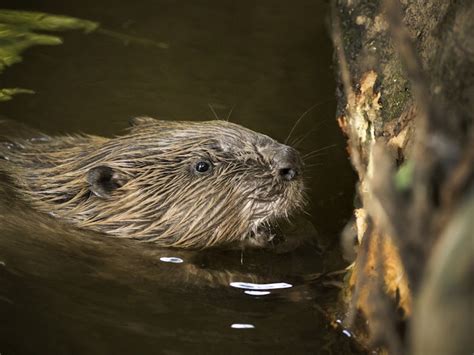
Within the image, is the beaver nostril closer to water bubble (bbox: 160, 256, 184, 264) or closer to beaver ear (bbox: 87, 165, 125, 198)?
water bubble (bbox: 160, 256, 184, 264)

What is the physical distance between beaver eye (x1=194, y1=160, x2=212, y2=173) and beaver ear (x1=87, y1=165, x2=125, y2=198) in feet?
1.26

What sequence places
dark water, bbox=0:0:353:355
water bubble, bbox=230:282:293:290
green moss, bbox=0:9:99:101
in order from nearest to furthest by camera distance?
1. dark water, bbox=0:0:353:355
2. water bubble, bbox=230:282:293:290
3. green moss, bbox=0:9:99:101

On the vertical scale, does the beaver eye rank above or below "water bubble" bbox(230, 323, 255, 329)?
above

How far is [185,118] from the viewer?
5613 millimetres

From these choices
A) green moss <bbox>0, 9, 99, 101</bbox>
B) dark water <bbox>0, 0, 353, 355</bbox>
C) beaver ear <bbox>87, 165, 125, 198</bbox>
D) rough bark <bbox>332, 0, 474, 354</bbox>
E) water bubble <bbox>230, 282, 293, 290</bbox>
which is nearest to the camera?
rough bark <bbox>332, 0, 474, 354</bbox>

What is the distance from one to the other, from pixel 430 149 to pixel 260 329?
1962 millimetres

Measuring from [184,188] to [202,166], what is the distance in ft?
0.47

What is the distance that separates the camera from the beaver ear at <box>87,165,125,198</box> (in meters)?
Answer: 4.15

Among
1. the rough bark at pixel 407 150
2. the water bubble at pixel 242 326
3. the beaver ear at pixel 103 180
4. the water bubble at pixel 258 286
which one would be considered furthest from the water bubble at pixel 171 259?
the rough bark at pixel 407 150

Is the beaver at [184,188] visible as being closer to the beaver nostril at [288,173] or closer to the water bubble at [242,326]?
the beaver nostril at [288,173]

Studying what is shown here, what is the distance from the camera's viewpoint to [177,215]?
4.18 m

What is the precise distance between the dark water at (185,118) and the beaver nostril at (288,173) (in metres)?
0.46

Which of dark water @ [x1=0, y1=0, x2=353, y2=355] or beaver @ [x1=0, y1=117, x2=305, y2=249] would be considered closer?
dark water @ [x1=0, y1=0, x2=353, y2=355]

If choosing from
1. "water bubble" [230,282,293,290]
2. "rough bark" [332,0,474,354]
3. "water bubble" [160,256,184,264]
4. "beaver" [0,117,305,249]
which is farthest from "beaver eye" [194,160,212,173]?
"rough bark" [332,0,474,354]
